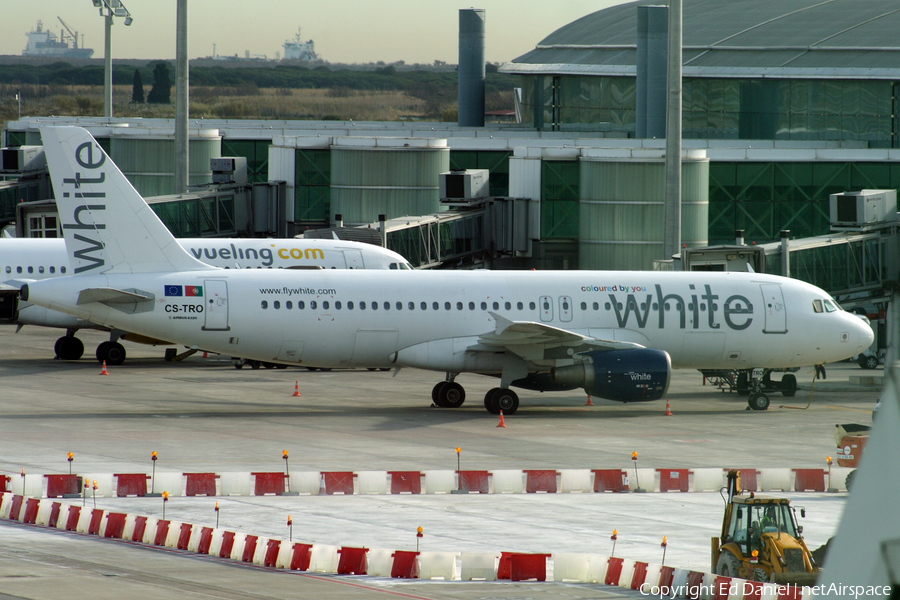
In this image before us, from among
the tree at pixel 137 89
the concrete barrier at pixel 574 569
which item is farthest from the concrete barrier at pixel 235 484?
the tree at pixel 137 89

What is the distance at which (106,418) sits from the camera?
28844 millimetres

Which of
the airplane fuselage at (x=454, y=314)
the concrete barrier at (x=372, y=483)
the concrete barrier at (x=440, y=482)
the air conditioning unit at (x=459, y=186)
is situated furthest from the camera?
the air conditioning unit at (x=459, y=186)

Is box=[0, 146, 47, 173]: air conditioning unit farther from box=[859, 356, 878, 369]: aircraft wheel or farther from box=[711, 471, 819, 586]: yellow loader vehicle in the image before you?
box=[711, 471, 819, 586]: yellow loader vehicle

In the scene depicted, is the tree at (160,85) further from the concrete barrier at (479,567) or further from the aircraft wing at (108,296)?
the concrete barrier at (479,567)

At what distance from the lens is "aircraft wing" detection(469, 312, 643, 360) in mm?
29797

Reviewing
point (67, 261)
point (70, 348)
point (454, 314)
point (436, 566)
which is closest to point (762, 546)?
point (436, 566)

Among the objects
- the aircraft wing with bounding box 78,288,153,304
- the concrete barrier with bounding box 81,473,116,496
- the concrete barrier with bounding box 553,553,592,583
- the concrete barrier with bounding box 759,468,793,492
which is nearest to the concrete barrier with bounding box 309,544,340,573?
the concrete barrier with bounding box 553,553,592,583

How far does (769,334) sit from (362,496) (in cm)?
1626

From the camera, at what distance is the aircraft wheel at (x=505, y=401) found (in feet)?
102

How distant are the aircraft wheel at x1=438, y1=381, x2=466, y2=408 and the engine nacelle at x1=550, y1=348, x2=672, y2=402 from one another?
3.50 metres

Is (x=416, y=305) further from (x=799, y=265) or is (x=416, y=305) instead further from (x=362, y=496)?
(x=799, y=265)

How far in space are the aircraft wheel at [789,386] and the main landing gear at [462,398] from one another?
9.82 metres

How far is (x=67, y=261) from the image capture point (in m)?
40.0

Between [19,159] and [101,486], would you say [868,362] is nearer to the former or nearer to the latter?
[101,486]
